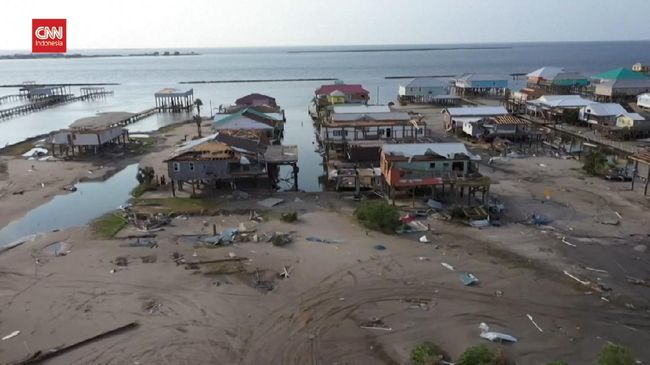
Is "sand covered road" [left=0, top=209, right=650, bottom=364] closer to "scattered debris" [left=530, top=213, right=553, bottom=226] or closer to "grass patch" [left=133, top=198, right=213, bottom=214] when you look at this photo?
Answer: "scattered debris" [left=530, top=213, right=553, bottom=226]

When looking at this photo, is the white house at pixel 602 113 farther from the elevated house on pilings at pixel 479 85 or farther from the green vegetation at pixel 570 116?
the elevated house on pilings at pixel 479 85

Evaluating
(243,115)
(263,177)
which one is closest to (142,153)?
(243,115)

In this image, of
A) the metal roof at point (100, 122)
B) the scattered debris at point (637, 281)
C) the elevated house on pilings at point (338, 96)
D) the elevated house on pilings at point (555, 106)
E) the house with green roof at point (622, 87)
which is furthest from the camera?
the house with green roof at point (622, 87)

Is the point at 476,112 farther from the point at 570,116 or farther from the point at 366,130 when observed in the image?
the point at 366,130

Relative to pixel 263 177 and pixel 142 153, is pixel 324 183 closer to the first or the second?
pixel 263 177

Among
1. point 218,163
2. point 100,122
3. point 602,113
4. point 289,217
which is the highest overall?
point 602,113

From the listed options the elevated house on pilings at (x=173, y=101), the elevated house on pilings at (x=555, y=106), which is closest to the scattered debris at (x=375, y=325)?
the elevated house on pilings at (x=555, y=106)

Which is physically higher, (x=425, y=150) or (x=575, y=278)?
(x=425, y=150)

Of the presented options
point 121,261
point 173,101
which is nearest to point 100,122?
point 121,261
